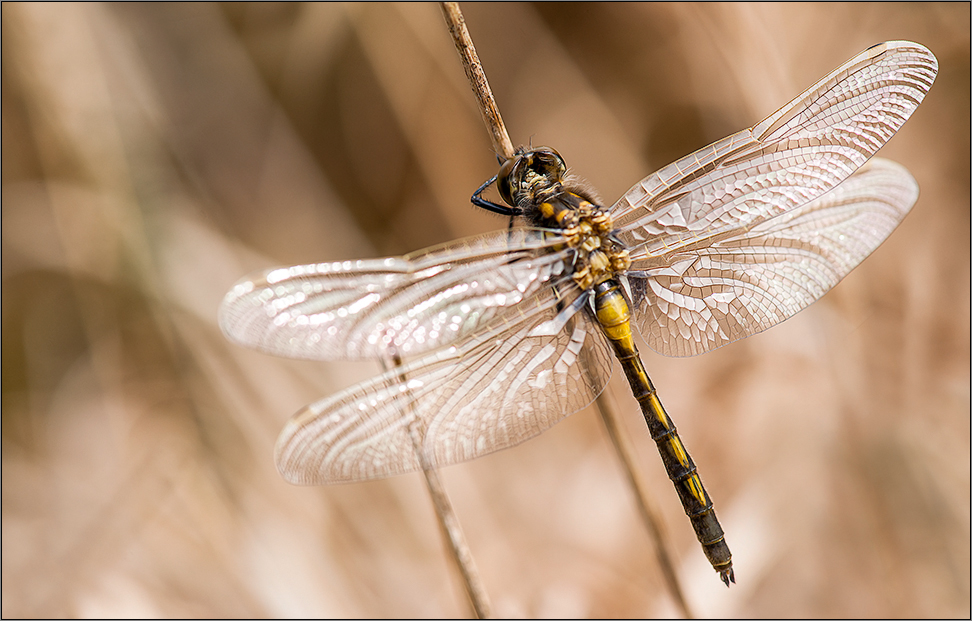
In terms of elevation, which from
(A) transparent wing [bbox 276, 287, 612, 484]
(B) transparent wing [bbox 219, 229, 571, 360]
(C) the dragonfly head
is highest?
(C) the dragonfly head

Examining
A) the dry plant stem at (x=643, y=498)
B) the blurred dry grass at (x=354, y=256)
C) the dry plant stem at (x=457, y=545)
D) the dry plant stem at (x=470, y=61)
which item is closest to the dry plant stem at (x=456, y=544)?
the dry plant stem at (x=457, y=545)

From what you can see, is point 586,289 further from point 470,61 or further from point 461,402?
point 470,61

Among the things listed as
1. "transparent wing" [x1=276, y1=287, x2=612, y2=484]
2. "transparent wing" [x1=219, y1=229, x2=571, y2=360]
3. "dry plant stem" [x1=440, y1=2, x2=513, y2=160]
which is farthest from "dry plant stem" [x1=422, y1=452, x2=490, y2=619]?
"dry plant stem" [x1=440, y1=2, x2=513, y2=160]

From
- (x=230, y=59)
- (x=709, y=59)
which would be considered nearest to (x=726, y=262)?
(x=709, y=59)

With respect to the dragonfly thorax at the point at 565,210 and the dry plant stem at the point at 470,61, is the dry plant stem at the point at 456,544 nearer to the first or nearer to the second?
Result: the dragonfly thorax at the point at 565,210

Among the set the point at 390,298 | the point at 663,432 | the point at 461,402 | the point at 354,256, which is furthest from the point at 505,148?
the point at 354,256

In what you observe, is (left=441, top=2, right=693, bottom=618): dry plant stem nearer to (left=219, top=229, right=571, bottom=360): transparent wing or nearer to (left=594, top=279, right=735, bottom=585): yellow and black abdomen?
(left=594, top=279, right=735, bottom=585): yellow and black abdomen
